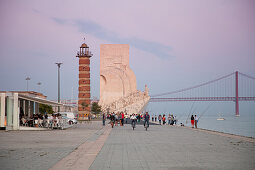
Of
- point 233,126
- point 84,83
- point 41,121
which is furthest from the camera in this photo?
point 84,83

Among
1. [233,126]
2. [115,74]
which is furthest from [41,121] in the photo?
[115,74]

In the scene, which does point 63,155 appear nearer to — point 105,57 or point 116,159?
point 116,159

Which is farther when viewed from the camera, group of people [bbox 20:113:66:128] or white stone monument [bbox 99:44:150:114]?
white stone monument [bbox 99:44:150:114]

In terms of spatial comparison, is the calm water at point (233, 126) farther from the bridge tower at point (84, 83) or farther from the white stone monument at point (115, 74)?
A: the white stone monument at point (115, 74)

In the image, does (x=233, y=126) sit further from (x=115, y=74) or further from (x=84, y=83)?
(x=115, y=74)

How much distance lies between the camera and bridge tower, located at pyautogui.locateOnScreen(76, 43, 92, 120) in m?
55.3

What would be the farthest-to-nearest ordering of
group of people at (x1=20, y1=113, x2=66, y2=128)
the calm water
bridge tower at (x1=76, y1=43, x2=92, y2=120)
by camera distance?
1. bridge tower at (x1=76, y1=43, x2=92, y2=120)
2. the calm water
3. group of people at (x1=20, y1=113, x2=66, y2=128)

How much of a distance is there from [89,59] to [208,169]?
171 feet

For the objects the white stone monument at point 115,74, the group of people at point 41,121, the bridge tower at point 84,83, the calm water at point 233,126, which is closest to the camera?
the group of people at point 41,121

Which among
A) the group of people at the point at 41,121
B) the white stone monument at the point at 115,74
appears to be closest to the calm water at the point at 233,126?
the group of people at the point at 41,121

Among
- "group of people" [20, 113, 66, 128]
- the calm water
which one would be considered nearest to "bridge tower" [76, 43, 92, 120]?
the calm water

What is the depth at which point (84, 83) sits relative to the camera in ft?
187

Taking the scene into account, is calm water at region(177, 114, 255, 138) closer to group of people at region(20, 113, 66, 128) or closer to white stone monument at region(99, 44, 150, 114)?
group of people at region(20, 113, 66, 128)

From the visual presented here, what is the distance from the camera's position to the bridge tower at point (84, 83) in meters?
55.3
